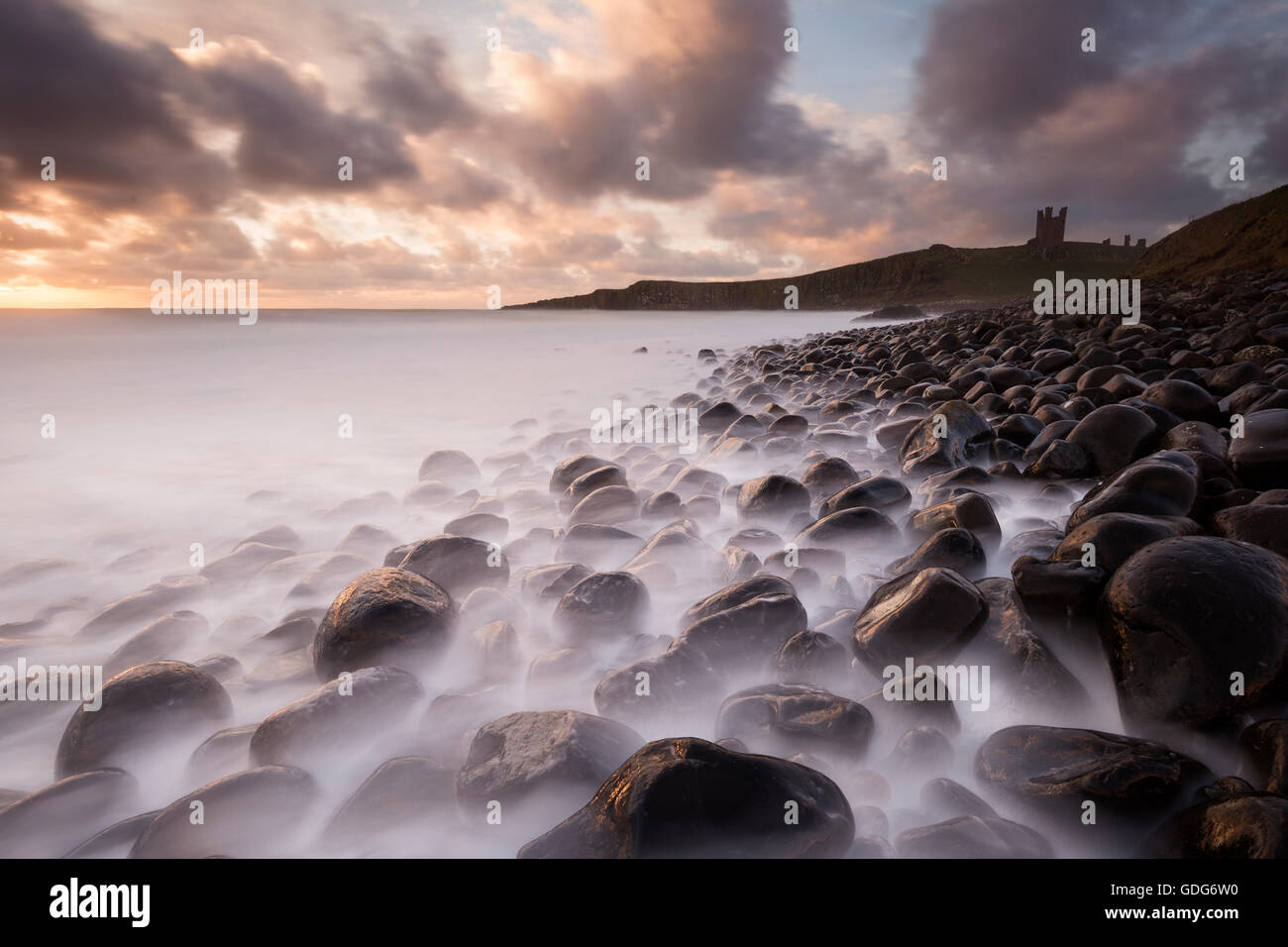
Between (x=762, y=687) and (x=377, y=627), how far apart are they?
4.22ft

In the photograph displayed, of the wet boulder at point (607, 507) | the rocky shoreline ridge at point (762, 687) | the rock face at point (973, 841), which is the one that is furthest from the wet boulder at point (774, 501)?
the rock face at point (973, 841)

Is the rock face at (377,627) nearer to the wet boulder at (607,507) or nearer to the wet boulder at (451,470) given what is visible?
the wet boulder at (607,507)

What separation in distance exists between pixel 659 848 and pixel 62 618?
3.02 meters

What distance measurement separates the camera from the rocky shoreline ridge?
1224mm

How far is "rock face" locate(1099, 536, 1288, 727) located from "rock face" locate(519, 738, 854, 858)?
86cm

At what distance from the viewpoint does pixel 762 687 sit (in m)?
1.68

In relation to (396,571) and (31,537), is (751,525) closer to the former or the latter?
(396,571)

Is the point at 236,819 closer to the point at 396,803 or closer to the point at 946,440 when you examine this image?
the point at 396,803

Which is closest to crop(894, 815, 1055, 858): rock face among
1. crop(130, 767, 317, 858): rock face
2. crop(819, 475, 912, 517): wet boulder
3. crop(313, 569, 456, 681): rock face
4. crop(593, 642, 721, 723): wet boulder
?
crop(593, 642, 721, 723): wet boulder

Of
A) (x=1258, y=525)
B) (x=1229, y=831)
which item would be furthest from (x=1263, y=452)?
(x=1229, y=831)

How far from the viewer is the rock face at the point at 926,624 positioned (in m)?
1.74

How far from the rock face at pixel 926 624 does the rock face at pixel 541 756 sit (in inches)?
31.5

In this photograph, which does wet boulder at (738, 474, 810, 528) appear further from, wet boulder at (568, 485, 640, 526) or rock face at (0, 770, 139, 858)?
rock face at (0, 770, 139, 858)

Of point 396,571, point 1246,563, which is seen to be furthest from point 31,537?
point 1246,563
